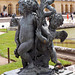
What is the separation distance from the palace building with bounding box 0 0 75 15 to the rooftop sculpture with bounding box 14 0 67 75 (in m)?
45.7

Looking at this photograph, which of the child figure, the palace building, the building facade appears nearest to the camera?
the child figure

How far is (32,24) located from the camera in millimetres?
4234

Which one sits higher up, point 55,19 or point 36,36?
point 55,19

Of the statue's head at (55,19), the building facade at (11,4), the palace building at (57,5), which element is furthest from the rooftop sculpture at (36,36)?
the building facade at (11,4)

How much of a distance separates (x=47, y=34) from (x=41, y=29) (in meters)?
0.18

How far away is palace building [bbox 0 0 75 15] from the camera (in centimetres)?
5019

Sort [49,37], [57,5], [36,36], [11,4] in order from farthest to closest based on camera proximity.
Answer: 1. [57,5]
2. [11,4]
3. [36,36]
4. [49,37]

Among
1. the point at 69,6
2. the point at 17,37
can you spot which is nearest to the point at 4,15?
the point at 69,6

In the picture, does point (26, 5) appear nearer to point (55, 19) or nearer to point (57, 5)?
point (55, 19)

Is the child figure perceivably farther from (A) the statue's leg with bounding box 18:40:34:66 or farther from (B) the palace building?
(B) the palace building

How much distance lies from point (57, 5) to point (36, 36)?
54099 millimetres

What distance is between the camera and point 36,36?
4191 millimetres

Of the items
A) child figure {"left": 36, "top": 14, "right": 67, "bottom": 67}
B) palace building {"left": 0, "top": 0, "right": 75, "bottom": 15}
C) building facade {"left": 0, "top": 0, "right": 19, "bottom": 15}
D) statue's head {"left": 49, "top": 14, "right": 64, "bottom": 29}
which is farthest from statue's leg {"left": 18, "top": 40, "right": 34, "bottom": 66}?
building facade {"left": 0, "top": 0, "right": 19, "bottom": 15}

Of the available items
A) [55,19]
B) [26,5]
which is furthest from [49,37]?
[26,5]
